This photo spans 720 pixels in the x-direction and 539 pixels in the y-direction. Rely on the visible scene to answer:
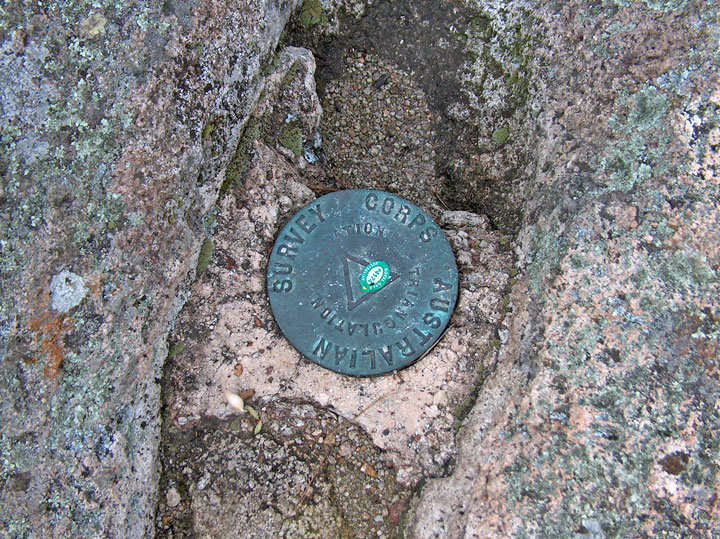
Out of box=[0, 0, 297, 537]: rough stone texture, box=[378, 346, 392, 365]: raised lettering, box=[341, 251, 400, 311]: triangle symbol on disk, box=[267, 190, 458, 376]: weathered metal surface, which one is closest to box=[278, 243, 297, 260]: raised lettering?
box=[267, 190, 458, 376]: weathered metal surface

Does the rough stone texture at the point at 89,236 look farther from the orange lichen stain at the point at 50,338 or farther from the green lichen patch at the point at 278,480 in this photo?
the green lichen patch at the point at 278,480

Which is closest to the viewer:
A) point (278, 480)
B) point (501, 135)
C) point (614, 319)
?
point (614, 319)

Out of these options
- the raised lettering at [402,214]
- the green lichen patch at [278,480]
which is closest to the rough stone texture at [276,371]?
the green lichen patch at [278,480]

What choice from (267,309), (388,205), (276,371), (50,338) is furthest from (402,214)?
(50,338)

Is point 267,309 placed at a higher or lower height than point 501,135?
lower

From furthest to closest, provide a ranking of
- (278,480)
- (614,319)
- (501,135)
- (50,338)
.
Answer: (501,135), (278,480), (614,319), (50,338)

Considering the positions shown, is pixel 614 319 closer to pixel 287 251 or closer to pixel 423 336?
pixel 423 336
